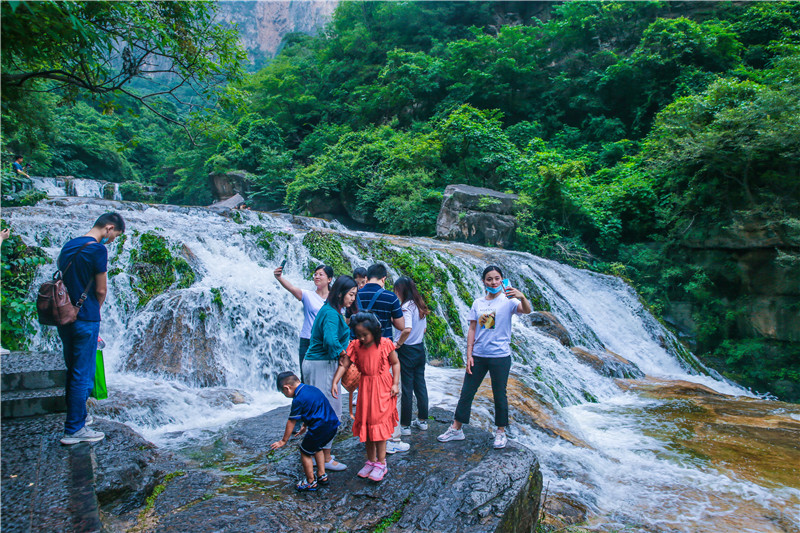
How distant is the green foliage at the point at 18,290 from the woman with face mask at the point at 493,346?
5950mm

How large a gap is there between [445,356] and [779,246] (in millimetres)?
9773

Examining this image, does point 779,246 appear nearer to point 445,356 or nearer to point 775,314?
point 775,314

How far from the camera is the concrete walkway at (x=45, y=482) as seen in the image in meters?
2.10

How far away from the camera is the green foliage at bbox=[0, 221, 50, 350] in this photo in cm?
559

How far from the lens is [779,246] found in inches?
431

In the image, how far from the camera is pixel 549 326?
30.6ft

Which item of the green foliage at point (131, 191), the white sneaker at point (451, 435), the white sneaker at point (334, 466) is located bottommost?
the white sneaker at point (334, 466)

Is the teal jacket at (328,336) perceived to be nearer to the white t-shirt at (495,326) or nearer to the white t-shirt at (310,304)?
the white t-shirt at (310,304)

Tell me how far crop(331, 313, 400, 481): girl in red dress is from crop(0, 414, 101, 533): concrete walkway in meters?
1.51

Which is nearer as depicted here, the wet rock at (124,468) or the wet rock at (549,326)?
the wet rock at (124,468)

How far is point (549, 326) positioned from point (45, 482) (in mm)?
8754

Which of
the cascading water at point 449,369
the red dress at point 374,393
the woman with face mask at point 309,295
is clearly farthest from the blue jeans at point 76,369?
the red dress at point 374,393

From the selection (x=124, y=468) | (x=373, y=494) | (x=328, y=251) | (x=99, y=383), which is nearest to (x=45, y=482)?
(x=124, y=468)

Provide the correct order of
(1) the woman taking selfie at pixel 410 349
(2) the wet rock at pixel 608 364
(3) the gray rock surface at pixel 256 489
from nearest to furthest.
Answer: (3) the gray rock surface at pixel 256 489 < (1) the woman taking selfie at pixel 410 349 < (2) the wet rock at pixel 608 364
